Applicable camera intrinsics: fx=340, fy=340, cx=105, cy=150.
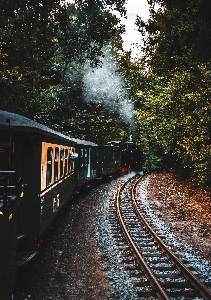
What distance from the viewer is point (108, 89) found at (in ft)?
124

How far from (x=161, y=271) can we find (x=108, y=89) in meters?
31.7

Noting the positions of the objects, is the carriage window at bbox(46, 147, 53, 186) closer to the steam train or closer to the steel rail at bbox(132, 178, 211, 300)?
the steam train

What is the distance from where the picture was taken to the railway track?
6453 millimetres

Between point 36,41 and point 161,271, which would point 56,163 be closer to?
point 161,271

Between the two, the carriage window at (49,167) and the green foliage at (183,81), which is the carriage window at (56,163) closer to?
the carriage window at (49,167)

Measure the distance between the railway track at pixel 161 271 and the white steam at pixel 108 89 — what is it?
2501cm

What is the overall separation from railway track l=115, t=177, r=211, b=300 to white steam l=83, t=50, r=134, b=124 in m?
25.0

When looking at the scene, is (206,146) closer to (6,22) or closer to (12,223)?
(12,223)

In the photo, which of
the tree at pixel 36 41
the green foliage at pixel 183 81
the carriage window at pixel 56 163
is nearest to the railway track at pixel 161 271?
the carriage window at pixel 56 163

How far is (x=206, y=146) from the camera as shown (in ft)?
53.8

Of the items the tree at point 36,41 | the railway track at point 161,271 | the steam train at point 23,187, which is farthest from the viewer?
the tree at point 36,41

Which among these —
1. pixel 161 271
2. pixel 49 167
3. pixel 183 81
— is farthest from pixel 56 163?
pixel 183 81

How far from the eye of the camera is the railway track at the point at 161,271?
21.2 feet

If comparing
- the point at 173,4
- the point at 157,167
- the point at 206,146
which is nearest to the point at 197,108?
the point at 206,146
